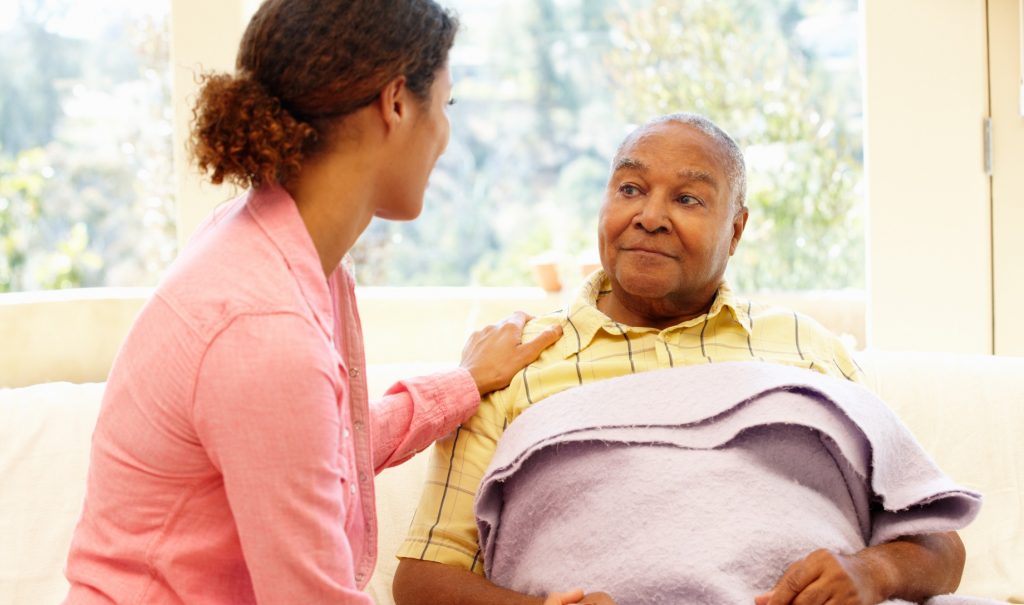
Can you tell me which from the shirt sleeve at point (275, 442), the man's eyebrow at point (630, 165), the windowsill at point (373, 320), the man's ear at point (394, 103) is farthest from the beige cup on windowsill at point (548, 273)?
the shirt sleeve at point (275, 442)

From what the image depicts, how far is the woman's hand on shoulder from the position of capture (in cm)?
191

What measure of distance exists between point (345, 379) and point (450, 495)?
512 mm

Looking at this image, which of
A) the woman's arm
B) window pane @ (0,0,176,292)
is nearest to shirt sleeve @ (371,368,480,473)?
the woman's arm

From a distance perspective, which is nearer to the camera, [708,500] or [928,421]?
[708,500]

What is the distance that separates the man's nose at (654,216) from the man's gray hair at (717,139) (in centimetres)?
13

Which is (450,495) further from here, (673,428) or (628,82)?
(628,82)

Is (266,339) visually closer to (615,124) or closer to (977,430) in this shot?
(977,430)

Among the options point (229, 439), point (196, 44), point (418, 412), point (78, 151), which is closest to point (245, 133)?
point (229, 439)

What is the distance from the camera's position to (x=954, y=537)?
1.80 meters

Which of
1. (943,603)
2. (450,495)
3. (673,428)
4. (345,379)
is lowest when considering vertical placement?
(943,603)

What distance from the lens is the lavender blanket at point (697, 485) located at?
161 centimetres

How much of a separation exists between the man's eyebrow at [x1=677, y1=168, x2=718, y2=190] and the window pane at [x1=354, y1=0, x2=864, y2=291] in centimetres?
145

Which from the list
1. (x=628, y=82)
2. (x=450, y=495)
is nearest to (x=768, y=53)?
(x=628, y=82)

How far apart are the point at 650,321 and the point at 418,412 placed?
0.52 m
